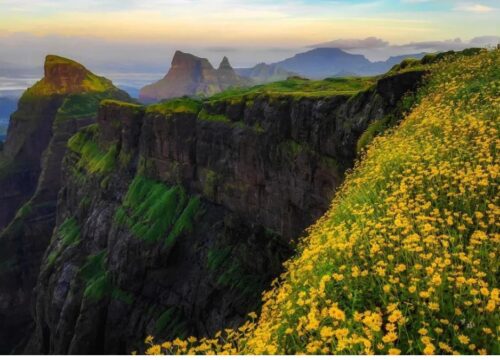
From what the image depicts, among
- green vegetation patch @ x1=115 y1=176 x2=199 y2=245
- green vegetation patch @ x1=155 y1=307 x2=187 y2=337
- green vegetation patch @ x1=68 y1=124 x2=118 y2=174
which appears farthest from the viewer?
green vegetation patch @ x1=68 y1=124 x2=118 y2=174

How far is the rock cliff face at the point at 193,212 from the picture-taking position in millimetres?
43762

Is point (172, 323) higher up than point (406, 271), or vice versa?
point (406, 271)

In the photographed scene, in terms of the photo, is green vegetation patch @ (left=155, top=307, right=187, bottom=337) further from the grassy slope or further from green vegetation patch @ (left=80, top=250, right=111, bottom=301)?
the grassy slope

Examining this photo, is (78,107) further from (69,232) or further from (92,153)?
(69,232)

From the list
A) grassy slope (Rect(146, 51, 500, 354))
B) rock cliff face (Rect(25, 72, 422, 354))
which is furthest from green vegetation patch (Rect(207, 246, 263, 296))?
grassy slope (Rect(146, 51, 500, 354))

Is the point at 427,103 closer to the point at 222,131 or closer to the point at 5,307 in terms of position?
the point at 222,131

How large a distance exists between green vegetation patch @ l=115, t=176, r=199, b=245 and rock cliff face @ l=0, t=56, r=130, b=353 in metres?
61.0

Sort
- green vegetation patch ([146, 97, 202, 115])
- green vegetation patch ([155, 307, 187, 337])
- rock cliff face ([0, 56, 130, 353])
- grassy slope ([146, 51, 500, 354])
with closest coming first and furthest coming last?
grassy slope ([146, 51, 500, 354])
green vegetation patch ([155, 307, 187, 337])
green vegetation patch ([146, 97, 202, 115])
rock cliff face ([0, 56, 130, 353])

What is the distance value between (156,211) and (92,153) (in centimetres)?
4713

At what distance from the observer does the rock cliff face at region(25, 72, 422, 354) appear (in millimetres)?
43762

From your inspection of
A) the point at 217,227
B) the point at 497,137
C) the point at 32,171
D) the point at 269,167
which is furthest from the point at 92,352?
the point at 32,171

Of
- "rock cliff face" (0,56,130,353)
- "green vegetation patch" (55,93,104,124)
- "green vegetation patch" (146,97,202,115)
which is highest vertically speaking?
"green vegetation patch" (146,97,202,115)

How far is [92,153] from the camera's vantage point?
110625mm

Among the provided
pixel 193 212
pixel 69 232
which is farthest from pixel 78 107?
pixel 193 212
